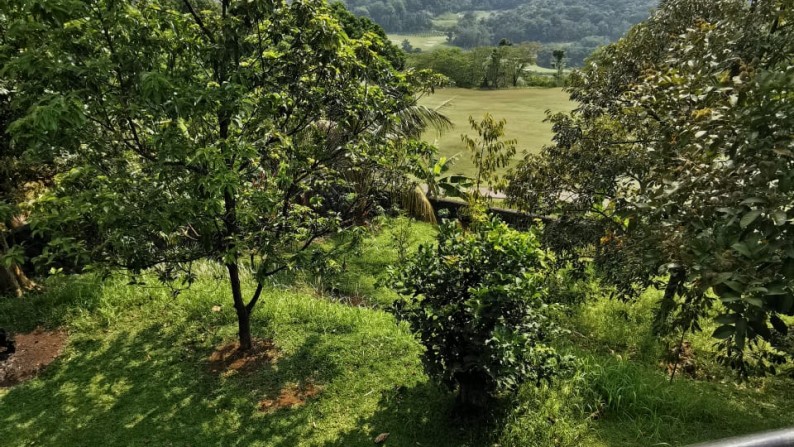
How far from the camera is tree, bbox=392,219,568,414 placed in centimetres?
370

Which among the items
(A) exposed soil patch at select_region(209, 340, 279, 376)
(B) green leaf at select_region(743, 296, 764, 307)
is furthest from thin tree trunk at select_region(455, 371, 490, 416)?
(B) green leaf at select_region(743, 296, 764, 307)

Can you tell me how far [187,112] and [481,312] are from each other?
262 cm

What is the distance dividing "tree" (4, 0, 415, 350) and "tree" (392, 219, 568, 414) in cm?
118

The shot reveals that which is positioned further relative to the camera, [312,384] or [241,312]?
[241,312]

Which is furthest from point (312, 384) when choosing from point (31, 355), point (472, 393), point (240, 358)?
point (31, 355)

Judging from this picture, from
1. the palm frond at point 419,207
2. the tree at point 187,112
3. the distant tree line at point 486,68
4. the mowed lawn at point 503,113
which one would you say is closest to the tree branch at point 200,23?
the tree at point 187,112

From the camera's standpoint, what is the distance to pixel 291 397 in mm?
4680

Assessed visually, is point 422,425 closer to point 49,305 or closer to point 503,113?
point 49,305

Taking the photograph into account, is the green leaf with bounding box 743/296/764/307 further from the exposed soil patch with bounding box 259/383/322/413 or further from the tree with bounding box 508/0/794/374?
the exposed soil patch with bounding box 259/383/322/413

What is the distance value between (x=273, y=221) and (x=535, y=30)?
18774 cm

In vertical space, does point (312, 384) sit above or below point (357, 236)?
below

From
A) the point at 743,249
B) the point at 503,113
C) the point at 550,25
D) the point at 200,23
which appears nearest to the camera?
the point at 743,249

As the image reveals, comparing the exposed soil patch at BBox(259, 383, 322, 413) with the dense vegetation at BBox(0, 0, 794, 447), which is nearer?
the dense vegetation at BBox(0, 0, 794, 447)

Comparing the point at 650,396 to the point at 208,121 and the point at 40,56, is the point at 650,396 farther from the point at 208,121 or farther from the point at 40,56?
the point at 40,56
